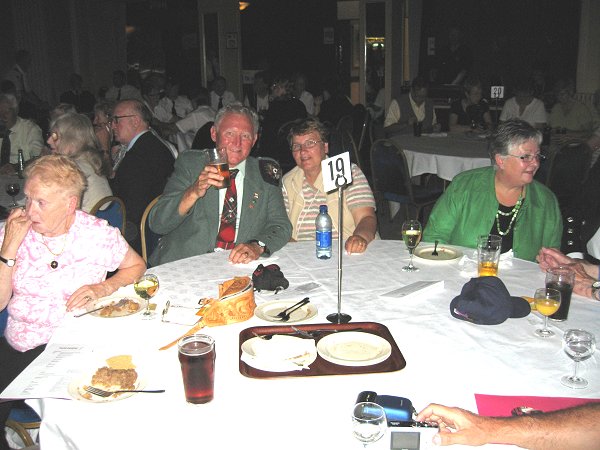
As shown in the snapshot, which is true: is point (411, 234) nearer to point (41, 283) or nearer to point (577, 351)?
point (577, 351)

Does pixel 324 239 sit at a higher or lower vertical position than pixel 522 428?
higher

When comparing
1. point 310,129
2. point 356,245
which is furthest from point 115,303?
point 310,129

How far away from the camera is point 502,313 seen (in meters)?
1.72

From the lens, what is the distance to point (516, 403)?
4.39ft

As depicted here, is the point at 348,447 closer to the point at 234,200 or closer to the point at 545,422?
the point at 545,422

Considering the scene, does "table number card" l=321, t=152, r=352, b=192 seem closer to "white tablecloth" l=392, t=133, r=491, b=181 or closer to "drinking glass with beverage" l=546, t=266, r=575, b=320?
"drinking glass with beverage" l=546, t=266, r=575, b=320

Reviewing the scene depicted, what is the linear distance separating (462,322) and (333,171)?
2.05 ft

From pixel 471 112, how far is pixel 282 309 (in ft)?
19.0

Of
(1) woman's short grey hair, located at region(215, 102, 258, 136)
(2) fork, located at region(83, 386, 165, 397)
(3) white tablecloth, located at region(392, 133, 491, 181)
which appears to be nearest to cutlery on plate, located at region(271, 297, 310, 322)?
(2) fork, located at region(83, 386, 165, 397)

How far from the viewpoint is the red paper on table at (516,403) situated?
1.31m

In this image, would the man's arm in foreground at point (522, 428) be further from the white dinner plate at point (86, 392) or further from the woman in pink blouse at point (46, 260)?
the woman in pink blouse at point (46, 260)

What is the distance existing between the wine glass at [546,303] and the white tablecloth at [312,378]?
0.03 metres

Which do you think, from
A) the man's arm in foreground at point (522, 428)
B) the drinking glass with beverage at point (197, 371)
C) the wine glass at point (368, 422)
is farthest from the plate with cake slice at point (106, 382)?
the man's arm in foreground at point (522, 428)

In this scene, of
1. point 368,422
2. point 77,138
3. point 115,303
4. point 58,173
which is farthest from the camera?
point 77,138
